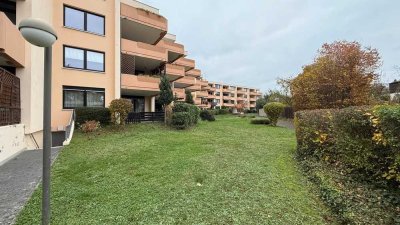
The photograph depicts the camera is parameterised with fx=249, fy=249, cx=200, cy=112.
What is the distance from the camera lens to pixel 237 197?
211 inches

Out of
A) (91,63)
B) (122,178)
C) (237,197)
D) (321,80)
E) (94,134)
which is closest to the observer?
(237,197)

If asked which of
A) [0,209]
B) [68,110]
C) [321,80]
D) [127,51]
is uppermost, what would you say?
[127,51]

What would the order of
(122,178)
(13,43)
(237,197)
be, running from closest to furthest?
(237,197)
(122,178)
(13,43)

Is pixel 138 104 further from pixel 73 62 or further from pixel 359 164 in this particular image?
pixel 359 164

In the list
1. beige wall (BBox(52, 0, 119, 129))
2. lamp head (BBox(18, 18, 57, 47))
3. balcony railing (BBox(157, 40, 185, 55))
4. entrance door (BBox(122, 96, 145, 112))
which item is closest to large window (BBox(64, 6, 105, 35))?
beige wall (BBox(52, 0, 119, 129))

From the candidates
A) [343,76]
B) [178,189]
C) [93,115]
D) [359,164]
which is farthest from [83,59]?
[343,76]

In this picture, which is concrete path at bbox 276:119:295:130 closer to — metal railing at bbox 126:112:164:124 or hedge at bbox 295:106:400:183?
metal railing at bbox 126:112:164:124

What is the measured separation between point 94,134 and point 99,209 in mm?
11077

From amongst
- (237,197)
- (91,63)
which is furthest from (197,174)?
(91,63)

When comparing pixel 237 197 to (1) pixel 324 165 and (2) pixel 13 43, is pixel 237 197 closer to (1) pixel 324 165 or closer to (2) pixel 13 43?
(1) pixel 324 165

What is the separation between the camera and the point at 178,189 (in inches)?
227

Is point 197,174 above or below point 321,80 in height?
below

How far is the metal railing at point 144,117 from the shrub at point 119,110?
80.1 inches

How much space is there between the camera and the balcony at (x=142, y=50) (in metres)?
20.5
